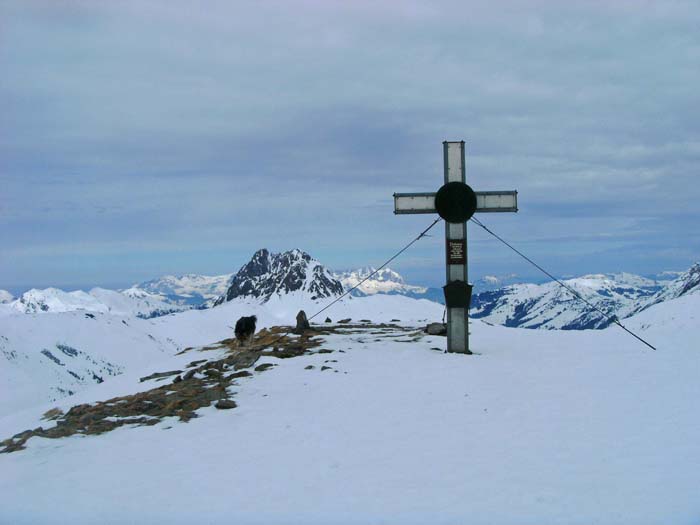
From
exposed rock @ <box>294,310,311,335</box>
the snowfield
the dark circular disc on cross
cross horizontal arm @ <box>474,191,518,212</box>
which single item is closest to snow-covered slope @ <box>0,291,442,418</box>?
exposed rock @ <box>294,310,311,335</box>

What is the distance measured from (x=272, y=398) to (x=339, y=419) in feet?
8.24

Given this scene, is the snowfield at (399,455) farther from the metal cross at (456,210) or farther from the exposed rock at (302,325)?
the exposed rock at (302,325)

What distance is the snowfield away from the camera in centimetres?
777

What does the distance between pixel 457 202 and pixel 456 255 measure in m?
1.92

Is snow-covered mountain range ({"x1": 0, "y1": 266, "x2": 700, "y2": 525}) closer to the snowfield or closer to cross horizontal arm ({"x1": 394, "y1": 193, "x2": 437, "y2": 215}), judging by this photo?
the snowfield

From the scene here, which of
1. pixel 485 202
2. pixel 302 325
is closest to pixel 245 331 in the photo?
pixel 302 325

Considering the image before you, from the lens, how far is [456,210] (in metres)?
19.1

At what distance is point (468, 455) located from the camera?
9.40 metres

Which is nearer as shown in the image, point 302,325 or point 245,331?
point 245,331

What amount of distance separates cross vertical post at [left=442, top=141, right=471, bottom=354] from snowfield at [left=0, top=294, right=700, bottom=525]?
308 centimetres

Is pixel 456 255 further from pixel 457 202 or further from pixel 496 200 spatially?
pixel 496 200

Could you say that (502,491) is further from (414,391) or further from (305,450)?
(414,391)

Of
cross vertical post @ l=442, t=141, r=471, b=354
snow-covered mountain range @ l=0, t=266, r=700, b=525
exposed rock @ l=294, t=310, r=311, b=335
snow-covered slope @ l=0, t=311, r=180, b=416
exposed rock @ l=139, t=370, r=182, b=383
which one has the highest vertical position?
cross vertical post @ l=442, t=141, r=471, b=354

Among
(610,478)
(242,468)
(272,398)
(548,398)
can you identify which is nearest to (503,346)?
(548,398)
